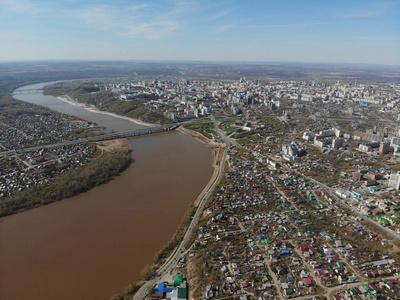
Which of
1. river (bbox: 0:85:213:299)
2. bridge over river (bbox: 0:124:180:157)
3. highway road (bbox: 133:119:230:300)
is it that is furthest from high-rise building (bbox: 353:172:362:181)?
bridge over river (bbox: 0:124:180:157)

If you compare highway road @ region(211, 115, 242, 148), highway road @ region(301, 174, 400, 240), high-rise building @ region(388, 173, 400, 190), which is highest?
high-rise building @ region(388, 173, 400, 190)

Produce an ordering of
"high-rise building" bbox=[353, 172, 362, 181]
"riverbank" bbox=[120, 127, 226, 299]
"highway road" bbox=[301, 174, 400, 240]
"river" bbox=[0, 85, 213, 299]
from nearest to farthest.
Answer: "riverbank" bbox=[120, 127, 226, 299], "river" bbox=[0, 85, 213, 299], "highway road" bbox=[301, 174, 400, 240], "high-rise building" bbox=[353, 172, 362, 181]

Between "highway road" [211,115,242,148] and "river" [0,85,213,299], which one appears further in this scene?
"highway road" [211,115,242,148]

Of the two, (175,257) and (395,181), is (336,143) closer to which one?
(395,181)

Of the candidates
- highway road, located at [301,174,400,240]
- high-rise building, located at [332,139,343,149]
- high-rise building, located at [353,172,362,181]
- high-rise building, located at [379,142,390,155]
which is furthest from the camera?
high-rise building, located at [332,139,343,149]

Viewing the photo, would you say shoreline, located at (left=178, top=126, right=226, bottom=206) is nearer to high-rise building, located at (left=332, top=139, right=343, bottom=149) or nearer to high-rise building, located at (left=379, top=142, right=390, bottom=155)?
high-rise building, located at (left=332, top=139, right=343, bottom=149)

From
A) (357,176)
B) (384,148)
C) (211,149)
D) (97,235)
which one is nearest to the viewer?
(97,235)

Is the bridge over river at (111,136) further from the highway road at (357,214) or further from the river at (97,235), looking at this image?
the highway road at (357,214)

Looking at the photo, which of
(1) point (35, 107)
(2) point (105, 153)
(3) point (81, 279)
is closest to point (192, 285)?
(3) point (81, 279)

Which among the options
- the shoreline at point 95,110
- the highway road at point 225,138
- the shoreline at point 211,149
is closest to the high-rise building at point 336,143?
the highway road at point 225,138

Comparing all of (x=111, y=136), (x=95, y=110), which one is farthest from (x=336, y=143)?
(x=95, y=110)
